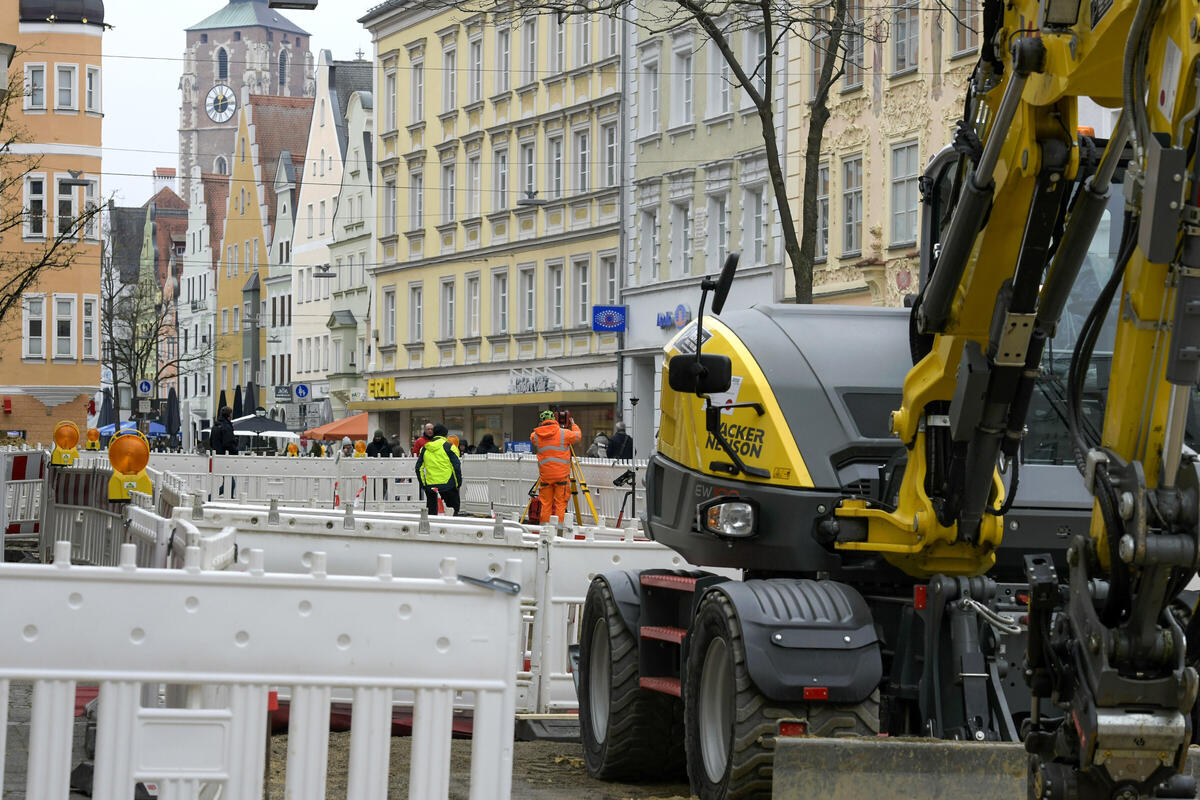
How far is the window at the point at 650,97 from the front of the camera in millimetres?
50281

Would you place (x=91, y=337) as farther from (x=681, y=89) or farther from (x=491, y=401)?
(x=681, y=89)

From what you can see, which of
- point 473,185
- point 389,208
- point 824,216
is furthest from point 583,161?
point 389,208

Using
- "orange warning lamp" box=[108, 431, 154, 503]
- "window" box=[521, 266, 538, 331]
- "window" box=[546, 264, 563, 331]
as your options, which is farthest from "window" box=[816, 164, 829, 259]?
"orange warning lamp" box=[108, 431, 154, 503]

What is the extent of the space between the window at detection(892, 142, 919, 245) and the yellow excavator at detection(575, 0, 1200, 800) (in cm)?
2789

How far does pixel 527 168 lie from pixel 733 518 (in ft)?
161

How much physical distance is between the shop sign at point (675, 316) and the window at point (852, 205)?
265 inches

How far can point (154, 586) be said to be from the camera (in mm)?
5527

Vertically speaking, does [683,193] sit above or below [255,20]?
below

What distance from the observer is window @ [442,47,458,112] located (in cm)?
6212

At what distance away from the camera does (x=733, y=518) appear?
8.98m

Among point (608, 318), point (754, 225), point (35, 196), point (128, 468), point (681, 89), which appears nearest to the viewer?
point (128, 468)

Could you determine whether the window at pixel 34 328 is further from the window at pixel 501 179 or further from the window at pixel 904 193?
the window at pixel 904 193

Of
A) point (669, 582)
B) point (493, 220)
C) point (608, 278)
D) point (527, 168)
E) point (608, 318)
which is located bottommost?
point (669, 582)

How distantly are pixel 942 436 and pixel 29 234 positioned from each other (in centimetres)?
6275
